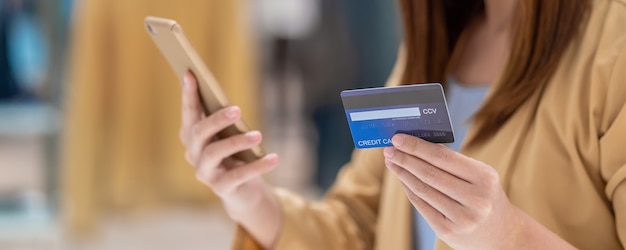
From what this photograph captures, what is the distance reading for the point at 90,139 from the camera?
2.79m

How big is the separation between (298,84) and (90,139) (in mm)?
939

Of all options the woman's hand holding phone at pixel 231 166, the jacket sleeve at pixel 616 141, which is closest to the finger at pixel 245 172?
the woman's hand holding phone at pixel 231 166

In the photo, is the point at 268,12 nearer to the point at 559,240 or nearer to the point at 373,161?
the point at 373,161

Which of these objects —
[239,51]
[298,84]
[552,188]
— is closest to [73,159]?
[239,51]

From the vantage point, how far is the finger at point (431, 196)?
0.72 m

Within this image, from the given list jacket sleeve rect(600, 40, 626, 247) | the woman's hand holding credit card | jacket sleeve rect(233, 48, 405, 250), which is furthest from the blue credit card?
jacket sleeve rect(233, 48, 405, 250)

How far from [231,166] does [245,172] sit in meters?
0.06

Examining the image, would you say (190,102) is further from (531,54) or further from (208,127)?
(531,54)

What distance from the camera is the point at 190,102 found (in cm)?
98

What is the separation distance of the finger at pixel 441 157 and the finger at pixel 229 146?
0.27m

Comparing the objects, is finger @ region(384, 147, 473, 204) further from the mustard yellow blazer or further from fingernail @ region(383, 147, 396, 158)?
the mustard yellow blazer

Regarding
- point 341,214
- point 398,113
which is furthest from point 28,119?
point 398,113

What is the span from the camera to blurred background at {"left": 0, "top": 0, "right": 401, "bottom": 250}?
2.78 metres

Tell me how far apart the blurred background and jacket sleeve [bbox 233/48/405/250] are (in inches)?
66.7
